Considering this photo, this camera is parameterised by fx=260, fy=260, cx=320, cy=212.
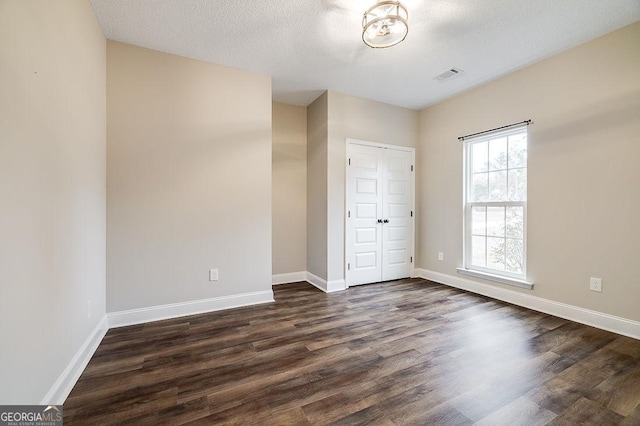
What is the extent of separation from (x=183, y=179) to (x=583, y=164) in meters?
4.07

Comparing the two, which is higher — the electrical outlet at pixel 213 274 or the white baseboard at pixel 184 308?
the electrical outlet at pixel 213 274

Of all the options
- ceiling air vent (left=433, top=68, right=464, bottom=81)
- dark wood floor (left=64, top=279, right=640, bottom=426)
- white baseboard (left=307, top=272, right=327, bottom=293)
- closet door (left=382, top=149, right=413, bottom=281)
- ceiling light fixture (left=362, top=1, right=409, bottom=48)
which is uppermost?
ceiling air vent (left=433, top=68, right=464, bottom=81)

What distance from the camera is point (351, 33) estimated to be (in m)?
2.44

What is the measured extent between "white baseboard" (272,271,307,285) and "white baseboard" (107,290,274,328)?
80cm

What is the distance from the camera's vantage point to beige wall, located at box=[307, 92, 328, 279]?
12.1 feet

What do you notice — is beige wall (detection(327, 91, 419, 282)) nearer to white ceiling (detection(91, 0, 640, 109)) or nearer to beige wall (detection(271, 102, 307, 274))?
white ceiling (detection(91, 0, 640, 109))

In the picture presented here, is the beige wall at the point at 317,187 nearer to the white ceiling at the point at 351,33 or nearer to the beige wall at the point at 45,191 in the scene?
the white ceiling at the point at 351,33

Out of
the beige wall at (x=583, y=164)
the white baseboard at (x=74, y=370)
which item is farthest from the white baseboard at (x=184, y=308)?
the beige wall at (x=583, y=164)

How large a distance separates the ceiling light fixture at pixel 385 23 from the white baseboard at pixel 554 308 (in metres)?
3.08

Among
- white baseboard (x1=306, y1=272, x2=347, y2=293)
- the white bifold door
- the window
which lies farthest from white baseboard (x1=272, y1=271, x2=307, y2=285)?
the window

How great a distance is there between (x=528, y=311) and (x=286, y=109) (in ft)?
13.4

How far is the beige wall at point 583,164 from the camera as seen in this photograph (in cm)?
232

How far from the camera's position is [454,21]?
89.4 inches

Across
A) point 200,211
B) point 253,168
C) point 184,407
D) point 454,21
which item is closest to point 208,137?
point 253,168
